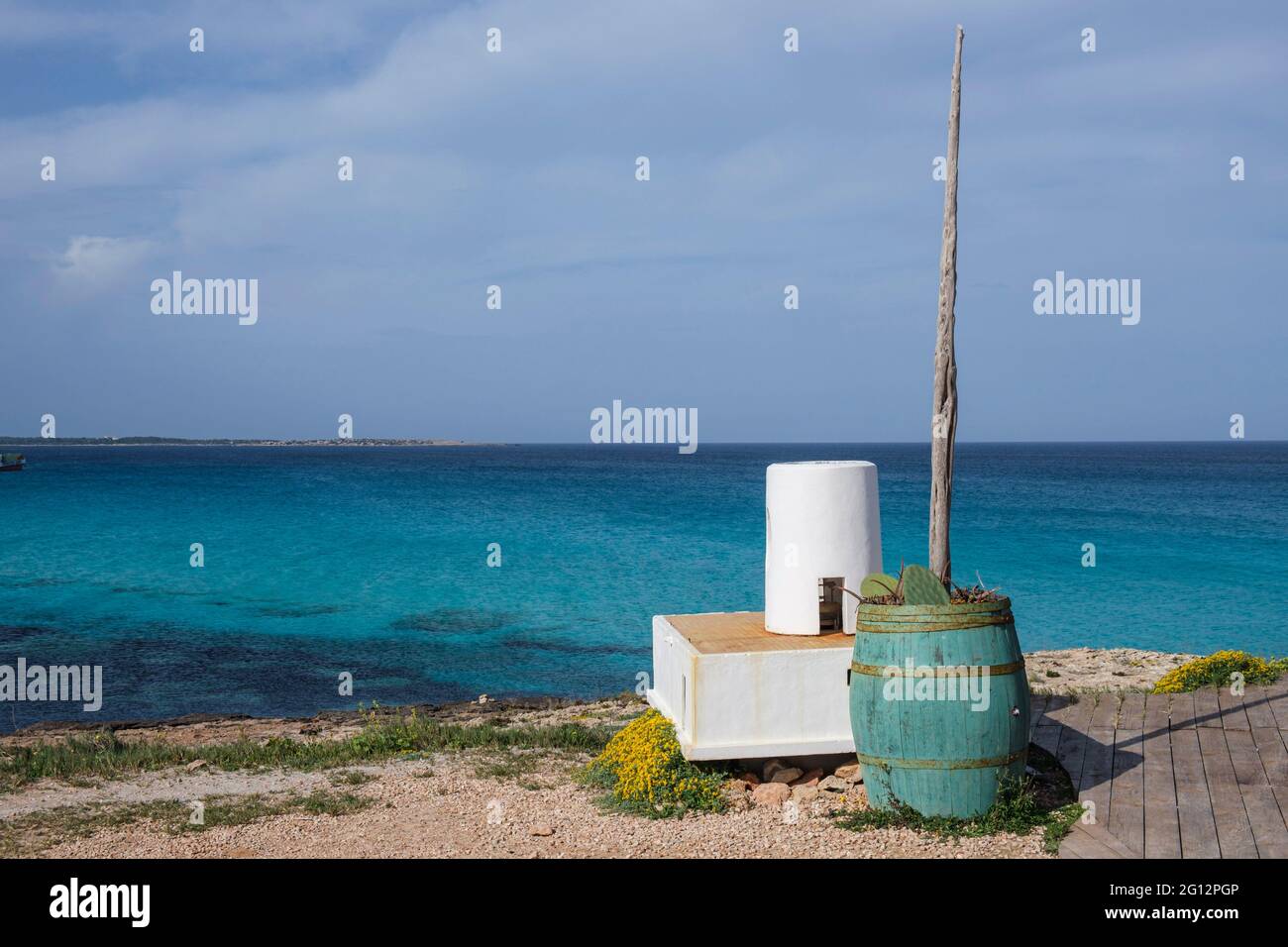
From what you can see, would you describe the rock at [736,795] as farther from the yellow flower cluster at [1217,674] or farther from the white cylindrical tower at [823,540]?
the yellow flower cluster at [1217,674]

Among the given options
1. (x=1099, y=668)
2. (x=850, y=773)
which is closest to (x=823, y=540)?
(x=850, y=773)

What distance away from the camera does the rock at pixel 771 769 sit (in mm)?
8906

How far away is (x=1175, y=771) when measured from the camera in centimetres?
844

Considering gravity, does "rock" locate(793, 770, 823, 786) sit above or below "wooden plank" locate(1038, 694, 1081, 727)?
below

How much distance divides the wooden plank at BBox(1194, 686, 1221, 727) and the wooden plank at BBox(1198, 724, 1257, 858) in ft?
0.48

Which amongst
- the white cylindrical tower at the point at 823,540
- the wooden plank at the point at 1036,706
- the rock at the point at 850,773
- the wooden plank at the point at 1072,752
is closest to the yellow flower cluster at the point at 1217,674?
the wooden plank at the point at 1036,706

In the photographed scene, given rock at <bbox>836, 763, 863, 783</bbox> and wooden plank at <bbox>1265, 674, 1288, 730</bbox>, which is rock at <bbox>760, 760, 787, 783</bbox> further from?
wooden plank at <bbox>1265, 674, 1288, 730</bbox>

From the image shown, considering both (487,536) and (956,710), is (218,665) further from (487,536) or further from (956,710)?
(487,536)

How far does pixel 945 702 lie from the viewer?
24.1ft

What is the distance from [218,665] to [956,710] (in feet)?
68.0

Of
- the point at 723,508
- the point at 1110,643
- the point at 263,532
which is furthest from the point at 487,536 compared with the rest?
the point at 1110,643

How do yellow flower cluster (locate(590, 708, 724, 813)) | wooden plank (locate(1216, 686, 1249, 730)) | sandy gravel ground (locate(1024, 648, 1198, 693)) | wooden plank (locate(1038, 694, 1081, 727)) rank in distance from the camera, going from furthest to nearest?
sandy gravel ground (locate(1024, 648, 1198, 693)), wooden plank (locate(1038, 694, 1081, 727)), wooden plank (locate(1216, 686, 1249, 730)), yellow flower cluster (locate(590, 708, 724, 813))

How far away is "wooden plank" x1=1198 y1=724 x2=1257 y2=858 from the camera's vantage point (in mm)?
6844

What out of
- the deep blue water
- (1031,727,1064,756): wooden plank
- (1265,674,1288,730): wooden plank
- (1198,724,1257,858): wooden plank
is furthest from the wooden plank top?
the deep blue water
